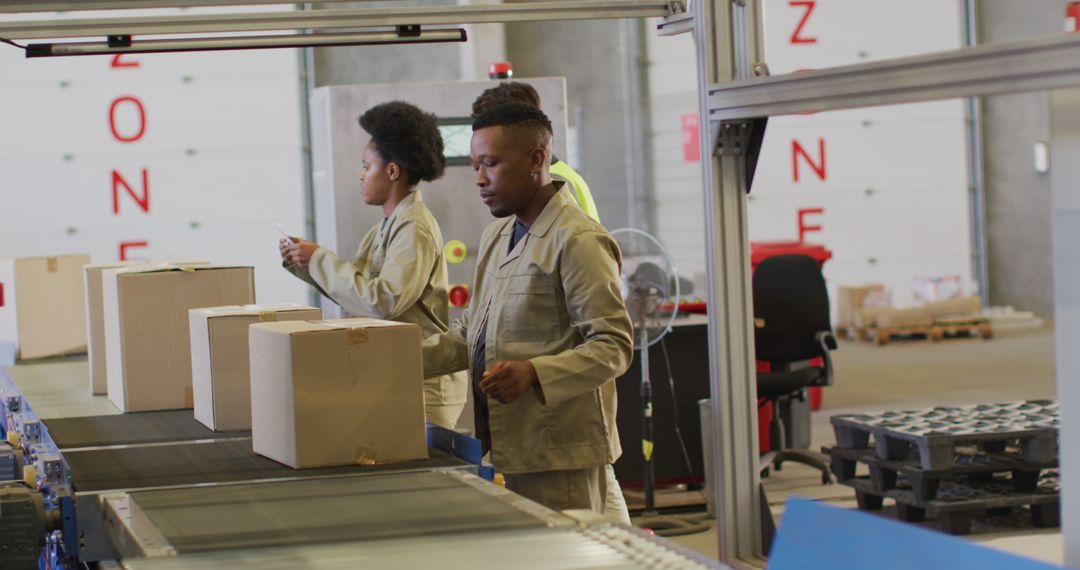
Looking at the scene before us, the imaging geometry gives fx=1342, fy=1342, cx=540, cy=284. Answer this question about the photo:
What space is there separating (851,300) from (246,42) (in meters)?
9.42

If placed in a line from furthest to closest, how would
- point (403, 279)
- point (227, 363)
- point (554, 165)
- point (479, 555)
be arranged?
point (554, 165) < point (403, 279) < point (227, 363) < point (479, 555)

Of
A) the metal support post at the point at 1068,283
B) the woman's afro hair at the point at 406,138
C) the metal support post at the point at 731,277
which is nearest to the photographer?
the metal support post at the point at 1068,283

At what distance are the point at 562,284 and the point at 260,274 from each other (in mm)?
7666

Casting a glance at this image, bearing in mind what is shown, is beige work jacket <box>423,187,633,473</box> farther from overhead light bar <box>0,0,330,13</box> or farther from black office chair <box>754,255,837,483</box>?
black office chair <box>754,255,837,483</box>

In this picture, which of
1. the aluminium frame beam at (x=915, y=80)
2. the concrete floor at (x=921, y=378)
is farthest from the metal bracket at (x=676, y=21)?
the concrete floor at (x=921, y=378)

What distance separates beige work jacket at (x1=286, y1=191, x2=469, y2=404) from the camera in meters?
3.56

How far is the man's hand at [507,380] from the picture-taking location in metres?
2.76

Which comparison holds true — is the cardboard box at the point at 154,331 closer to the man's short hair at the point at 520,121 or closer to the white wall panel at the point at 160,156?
the man's short hair at the point at 520,121

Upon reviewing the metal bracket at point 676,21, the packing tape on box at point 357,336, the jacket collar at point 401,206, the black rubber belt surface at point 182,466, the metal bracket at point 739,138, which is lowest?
the black rubber belt surface at point 182,466

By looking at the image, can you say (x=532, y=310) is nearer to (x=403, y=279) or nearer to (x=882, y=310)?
(x=403, y=279)

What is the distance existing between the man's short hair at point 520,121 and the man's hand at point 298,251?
0.86m

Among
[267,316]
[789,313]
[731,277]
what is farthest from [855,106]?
[789,313]

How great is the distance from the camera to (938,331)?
40.4 ft

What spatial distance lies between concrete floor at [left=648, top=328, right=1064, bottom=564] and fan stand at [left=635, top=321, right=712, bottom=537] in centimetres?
53
